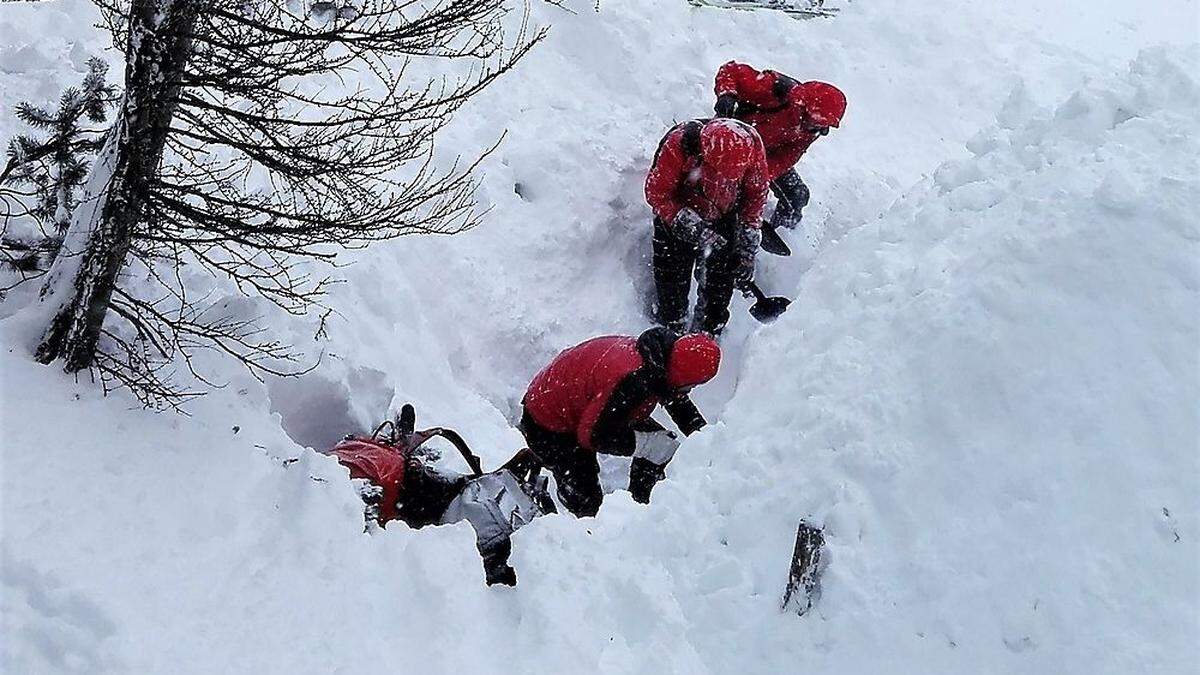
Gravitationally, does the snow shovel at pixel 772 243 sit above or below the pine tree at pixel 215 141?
below

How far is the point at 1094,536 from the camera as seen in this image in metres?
4.15

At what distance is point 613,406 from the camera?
19.3 feet

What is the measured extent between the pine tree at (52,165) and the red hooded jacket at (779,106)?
5.79 metres

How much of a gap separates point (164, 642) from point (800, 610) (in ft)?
9.12

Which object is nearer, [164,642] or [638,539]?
[164,642]

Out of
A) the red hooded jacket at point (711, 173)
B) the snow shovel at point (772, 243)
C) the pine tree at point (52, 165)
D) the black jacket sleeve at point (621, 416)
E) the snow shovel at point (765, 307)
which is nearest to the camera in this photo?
the pine tree at point (52, 165)

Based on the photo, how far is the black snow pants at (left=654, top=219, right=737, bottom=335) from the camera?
8.05 metres

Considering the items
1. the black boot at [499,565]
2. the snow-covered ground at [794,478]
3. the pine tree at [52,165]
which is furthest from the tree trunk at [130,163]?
the black boot at [499,565]

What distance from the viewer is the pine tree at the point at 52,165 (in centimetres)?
459

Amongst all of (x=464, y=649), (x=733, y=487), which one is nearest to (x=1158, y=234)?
(x=733, y=487)

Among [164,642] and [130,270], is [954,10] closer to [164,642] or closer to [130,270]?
[130,270]

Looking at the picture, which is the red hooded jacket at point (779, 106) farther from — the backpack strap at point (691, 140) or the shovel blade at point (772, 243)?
the backpack strap at point (691, 140)

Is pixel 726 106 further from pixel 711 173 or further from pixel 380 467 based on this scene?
pixel 380 467

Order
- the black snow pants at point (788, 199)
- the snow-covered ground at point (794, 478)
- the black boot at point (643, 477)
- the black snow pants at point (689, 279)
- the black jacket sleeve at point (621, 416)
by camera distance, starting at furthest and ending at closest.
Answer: the black snow pants at point (788, 199) < the black snow pants at point (689, 279) < the black boot at point (643, 477) < the black jacket sleeve at point (621, 416) < the snow-covered ground at point (794, 478)
